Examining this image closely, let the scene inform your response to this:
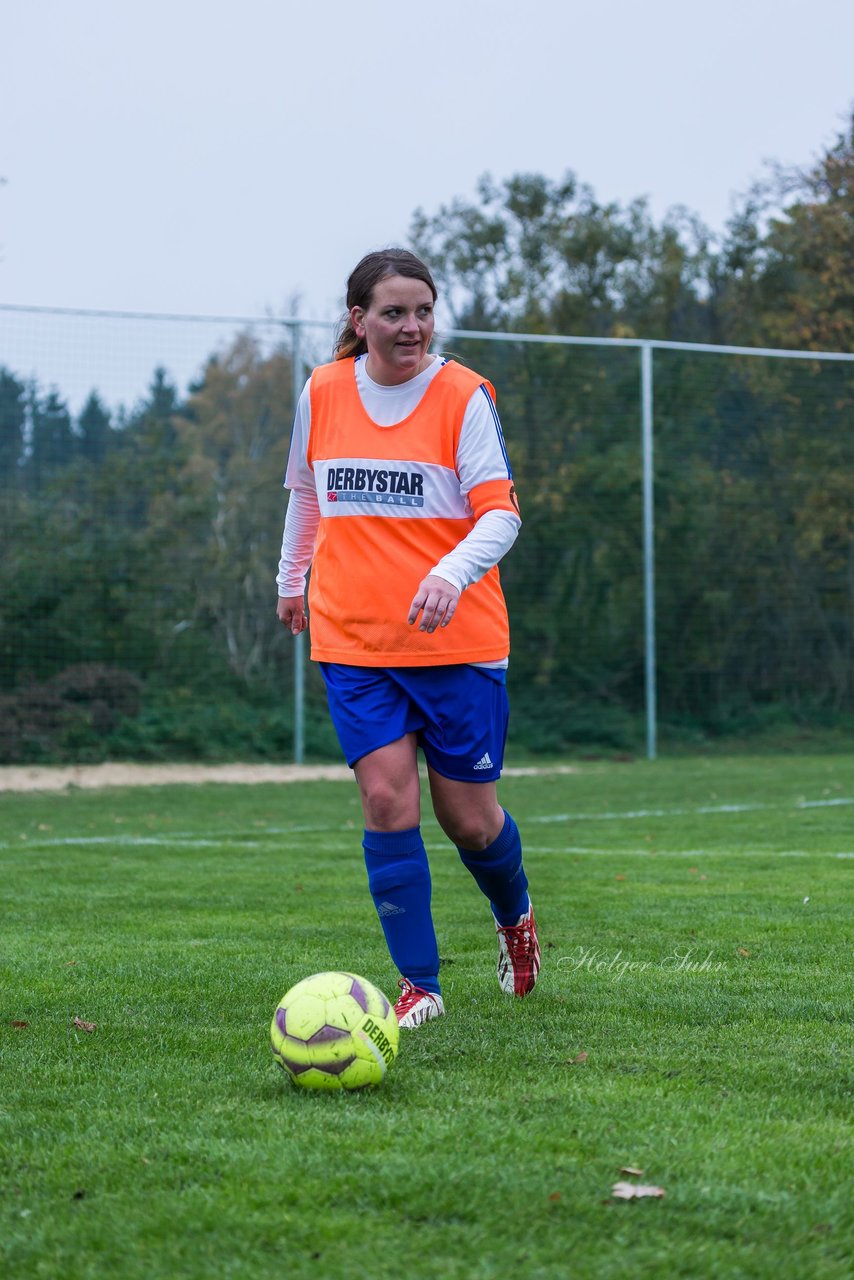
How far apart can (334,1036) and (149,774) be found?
10.6 meters

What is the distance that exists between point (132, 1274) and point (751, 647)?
1463 cm

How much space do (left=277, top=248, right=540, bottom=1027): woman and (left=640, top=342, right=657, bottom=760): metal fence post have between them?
11.6 m

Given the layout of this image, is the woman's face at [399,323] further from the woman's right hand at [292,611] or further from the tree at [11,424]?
the tree at [11,424]

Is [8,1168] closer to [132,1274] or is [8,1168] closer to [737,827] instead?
[132,1274]

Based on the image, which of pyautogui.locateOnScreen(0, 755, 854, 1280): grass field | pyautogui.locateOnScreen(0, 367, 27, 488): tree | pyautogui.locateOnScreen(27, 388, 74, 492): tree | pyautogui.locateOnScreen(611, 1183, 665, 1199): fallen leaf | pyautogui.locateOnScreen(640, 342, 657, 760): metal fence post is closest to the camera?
pyautogui.locateOnScreen(0, 755, 854, 1280): grass field

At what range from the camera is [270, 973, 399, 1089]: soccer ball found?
299 centimetres

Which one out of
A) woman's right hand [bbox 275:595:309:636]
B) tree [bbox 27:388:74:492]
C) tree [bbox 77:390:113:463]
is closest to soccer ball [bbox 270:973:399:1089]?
woman's right hand [bbox 275:595:309:636]

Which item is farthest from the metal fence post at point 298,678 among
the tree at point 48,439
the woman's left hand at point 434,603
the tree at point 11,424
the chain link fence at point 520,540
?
the woman's left hand at point 434,603

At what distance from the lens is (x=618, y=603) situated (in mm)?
15719

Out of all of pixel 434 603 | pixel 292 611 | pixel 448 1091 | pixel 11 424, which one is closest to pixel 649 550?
pixel 11 424

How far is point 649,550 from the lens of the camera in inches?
604

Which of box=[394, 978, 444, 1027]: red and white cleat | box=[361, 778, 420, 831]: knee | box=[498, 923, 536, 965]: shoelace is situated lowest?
box=[394, 978, 444, 1027]: red and white cleat

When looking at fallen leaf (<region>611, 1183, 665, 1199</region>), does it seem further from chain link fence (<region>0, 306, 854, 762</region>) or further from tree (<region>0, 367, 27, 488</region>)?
tree (<region>0, 367, 27, 488</region>)

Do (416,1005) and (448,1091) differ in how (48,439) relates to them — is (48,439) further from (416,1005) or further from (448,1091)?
(448,1091)
